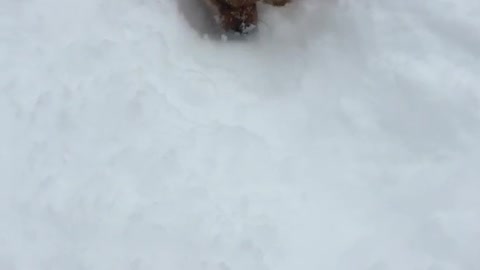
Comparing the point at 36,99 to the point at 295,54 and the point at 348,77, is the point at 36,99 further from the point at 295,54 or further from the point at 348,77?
the point at 348,77

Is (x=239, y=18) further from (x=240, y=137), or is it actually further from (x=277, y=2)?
(x=240, y=137)

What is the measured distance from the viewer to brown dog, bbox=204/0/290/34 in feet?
7.41

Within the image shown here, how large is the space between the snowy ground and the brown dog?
48 mm

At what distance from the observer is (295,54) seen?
2.22m

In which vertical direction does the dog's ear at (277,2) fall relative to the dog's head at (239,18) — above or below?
above

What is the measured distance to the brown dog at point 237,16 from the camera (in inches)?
88.9

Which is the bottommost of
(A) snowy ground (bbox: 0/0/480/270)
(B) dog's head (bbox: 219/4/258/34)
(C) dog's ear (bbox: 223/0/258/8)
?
(A) snowy ground (bbox: 0/0/480/270)

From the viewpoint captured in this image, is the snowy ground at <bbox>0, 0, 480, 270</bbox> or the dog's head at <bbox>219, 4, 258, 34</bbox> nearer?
the snowy ground at <bbox>0, 0, 480, 270</bbox>

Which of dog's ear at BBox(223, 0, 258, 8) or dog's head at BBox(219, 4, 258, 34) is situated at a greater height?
dog's ear at BBox(223, 0, 258, 8)

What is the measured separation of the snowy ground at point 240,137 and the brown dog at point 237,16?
48mm

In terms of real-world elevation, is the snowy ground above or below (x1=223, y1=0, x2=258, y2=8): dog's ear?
below

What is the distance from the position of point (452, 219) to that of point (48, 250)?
1.10m

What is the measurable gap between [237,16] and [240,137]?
50 cm

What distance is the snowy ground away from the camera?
5.90ft
